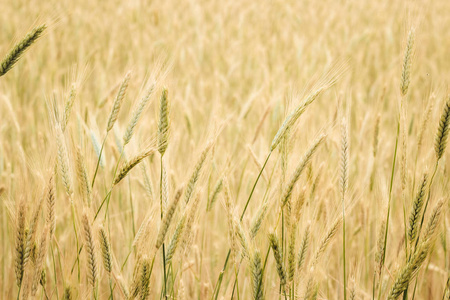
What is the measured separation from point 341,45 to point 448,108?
2981 millimetres

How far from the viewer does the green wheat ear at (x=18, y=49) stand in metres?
1.00

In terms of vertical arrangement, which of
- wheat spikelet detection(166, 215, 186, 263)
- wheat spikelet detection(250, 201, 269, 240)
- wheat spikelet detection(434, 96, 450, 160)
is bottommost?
wheat spikelet detection(166, 215, 186, 263)

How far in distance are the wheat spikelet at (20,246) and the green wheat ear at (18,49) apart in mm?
345

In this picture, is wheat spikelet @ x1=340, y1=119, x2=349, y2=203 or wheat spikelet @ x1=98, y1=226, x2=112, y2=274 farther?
wheat spikelet @ x1=340, y1=119, x2=349, y2=203

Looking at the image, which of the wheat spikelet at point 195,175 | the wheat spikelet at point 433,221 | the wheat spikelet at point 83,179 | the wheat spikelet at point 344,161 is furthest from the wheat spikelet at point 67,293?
the wheat spikelet at point 433,221

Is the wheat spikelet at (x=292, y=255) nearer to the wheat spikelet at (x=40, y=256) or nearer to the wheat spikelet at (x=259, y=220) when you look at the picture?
the wheat spikelet at (x=259, y=220)

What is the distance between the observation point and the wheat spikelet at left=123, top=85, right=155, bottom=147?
1.03m

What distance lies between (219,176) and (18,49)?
23.5 inches

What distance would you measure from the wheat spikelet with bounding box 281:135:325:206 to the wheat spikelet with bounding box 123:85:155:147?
Result: 1.30 feet

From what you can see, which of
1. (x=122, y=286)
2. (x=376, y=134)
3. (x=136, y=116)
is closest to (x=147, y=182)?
(x=136, y=116)

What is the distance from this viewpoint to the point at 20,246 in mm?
852

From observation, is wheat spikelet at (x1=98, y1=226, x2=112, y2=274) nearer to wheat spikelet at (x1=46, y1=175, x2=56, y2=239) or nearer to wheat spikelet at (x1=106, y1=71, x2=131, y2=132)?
wheat spikelet at (x1=46, y1=175, x2=56, y2=239)

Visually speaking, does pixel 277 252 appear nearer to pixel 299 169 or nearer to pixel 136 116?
pixel 299 169

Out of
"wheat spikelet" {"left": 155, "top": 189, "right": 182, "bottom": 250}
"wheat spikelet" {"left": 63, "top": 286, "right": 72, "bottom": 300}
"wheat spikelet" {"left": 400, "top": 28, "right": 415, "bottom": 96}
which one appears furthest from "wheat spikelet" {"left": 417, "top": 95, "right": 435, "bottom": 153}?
"wheat spikelet" {"left": 63, "top": 286, "right": 72, "bottom": 300}
